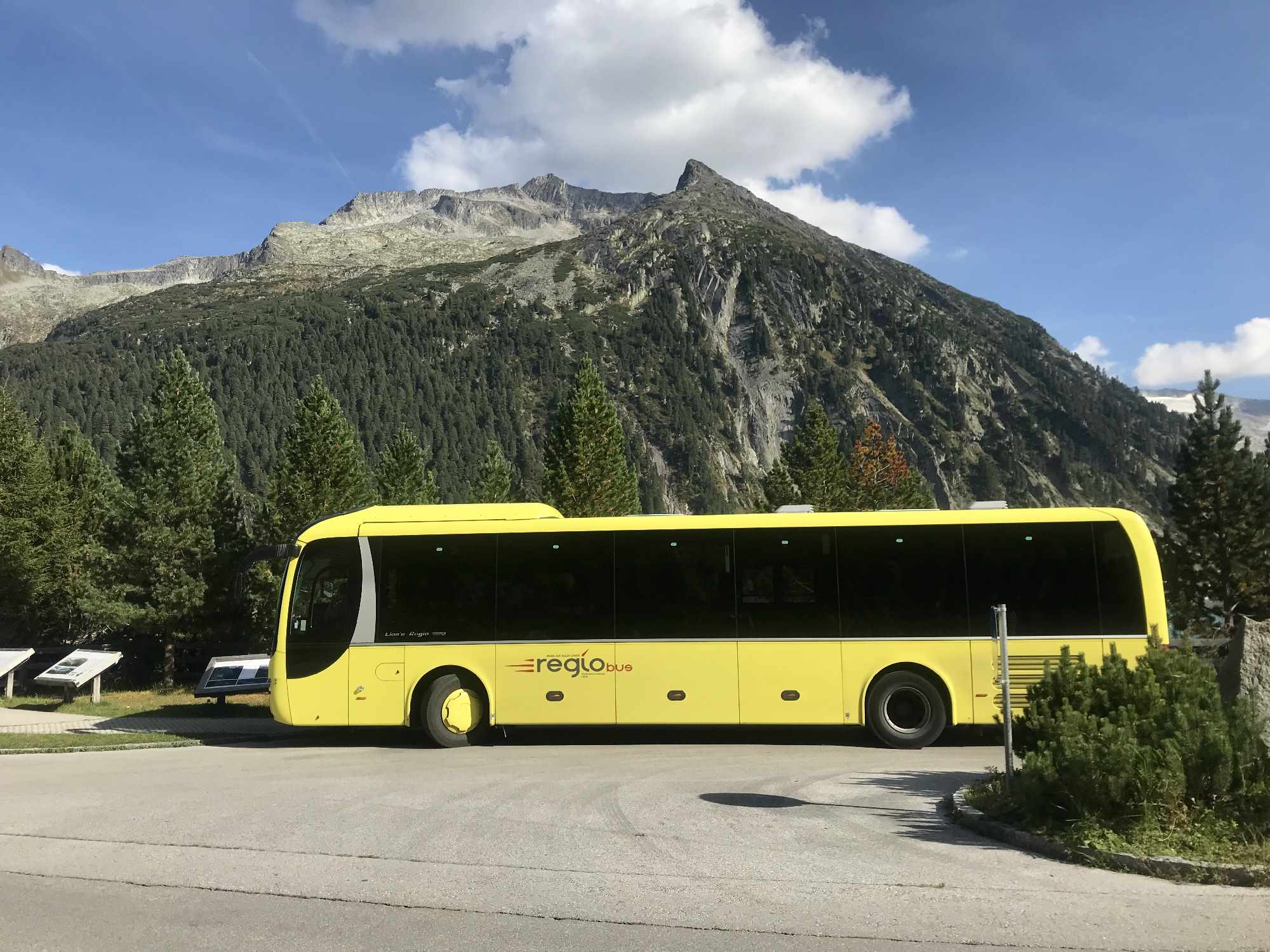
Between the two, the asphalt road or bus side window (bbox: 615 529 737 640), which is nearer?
the asphalt road

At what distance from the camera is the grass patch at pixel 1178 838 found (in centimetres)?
685

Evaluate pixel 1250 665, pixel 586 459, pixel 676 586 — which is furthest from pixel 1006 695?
pixel 586 459

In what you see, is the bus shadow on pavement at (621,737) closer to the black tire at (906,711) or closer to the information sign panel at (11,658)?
the black tire at (906,711)

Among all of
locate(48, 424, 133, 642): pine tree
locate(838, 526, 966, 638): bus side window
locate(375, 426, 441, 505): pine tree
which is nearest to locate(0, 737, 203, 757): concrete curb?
locate(838, 526, 966, 638): bus side window

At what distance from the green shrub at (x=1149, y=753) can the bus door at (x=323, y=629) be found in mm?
10801

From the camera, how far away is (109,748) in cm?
1585

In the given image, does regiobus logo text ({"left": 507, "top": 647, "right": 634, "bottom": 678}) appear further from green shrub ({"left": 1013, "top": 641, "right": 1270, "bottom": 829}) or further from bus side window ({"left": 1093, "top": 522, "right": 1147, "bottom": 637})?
green shrub ({"left": 1013, "top": 641, "right": 1270, "bottom": 829})

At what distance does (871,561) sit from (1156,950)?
32.0 ft

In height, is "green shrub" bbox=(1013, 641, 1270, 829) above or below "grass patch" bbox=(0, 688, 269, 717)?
above

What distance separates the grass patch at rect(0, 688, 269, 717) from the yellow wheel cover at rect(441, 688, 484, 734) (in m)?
7.65

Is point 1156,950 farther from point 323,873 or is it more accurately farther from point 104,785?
point 104,785

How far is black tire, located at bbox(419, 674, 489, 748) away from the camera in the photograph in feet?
50.5

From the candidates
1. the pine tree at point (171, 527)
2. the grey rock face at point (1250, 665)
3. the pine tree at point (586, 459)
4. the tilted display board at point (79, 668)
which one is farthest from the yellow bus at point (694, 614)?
the pine tree at point (586, 459)

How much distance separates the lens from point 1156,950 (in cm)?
543
